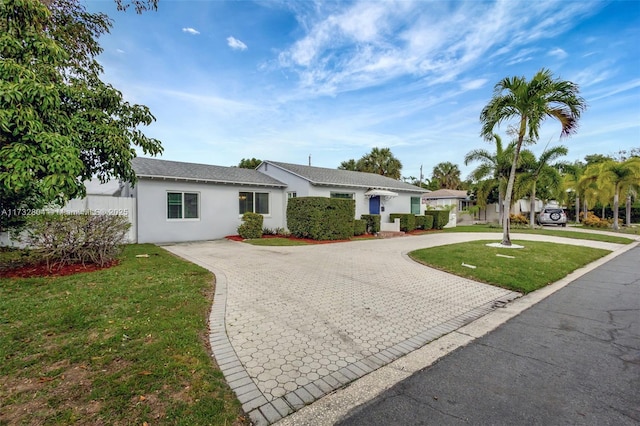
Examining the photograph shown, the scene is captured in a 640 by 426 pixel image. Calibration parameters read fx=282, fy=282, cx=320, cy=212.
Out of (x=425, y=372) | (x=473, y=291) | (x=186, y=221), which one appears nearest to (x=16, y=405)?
(x=425, y=372)

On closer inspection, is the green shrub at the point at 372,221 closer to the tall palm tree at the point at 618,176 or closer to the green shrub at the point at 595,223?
the tall palm tree at the point at 618,176

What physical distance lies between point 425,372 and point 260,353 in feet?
6.29

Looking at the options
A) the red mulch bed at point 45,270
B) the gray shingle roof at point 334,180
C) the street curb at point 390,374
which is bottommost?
the street curb at point 390,374

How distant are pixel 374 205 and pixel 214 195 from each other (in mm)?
10575

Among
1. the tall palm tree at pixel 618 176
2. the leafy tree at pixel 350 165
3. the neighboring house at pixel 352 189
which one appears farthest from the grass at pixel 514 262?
the leafy tree at pixel 350 165

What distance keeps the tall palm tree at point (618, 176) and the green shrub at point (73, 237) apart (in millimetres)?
31205

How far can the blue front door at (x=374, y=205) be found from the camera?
19656 mm

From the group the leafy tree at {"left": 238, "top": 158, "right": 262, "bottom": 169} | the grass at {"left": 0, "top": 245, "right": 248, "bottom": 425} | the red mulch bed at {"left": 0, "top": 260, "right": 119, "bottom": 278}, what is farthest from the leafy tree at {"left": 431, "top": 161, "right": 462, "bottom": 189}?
the red mulch bed at {"left": 0, "top": 260, "right": 119, "bottom": 278}

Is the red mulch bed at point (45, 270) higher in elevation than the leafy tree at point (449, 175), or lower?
lower

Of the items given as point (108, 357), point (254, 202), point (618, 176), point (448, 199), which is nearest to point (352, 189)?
point (254, 202)

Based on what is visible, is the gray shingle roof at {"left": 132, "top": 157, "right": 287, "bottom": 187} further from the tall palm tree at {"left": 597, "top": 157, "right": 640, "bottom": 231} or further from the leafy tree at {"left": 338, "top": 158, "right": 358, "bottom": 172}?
the tall palm tree at {"left": 597, "top": 157, "right": 640, "bottom": 231}

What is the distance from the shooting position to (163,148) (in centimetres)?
732

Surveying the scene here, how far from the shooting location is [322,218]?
14.4 meters

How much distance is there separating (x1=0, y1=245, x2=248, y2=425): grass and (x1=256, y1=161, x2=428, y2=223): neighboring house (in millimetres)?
11439
